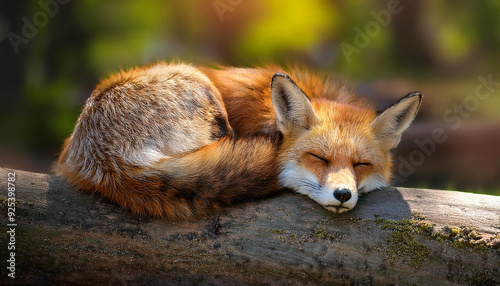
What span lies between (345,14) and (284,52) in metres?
1.02

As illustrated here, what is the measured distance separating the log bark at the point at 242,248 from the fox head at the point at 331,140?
9.3 inches

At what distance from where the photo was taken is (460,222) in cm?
210

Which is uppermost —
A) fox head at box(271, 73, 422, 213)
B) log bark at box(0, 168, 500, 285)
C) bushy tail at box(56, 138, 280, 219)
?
fox head at box(271, 73, 422, 213)

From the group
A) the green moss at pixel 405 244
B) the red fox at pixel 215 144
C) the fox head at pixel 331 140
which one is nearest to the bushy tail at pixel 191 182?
the red fox at pixel 215 144

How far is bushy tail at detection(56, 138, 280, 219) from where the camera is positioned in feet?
6.75

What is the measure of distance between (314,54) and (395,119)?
2.69 meters

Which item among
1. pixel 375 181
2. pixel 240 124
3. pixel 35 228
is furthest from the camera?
pixel 240 124

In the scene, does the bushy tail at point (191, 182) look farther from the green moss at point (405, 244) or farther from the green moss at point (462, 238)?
the green moss at point (462, 238)

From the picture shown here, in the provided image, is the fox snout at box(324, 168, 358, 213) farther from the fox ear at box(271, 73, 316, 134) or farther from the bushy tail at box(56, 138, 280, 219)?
the fox ear at box(271, 73, 316, 134)

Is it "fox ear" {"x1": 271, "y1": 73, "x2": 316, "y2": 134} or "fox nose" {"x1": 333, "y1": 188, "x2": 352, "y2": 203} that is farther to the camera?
"fox ear" {"x1": 271, "y1": 73, "x2": 316, "y2": 134}

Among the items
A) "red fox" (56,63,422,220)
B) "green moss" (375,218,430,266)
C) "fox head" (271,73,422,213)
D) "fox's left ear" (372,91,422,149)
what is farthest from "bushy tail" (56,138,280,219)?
"fox's left ear" (372,91,422,149)

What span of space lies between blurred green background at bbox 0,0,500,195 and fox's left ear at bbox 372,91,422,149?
229 centimetres

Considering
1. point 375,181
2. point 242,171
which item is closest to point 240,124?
point 242,171

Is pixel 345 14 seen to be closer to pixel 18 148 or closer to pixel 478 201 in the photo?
pixel 478 201
